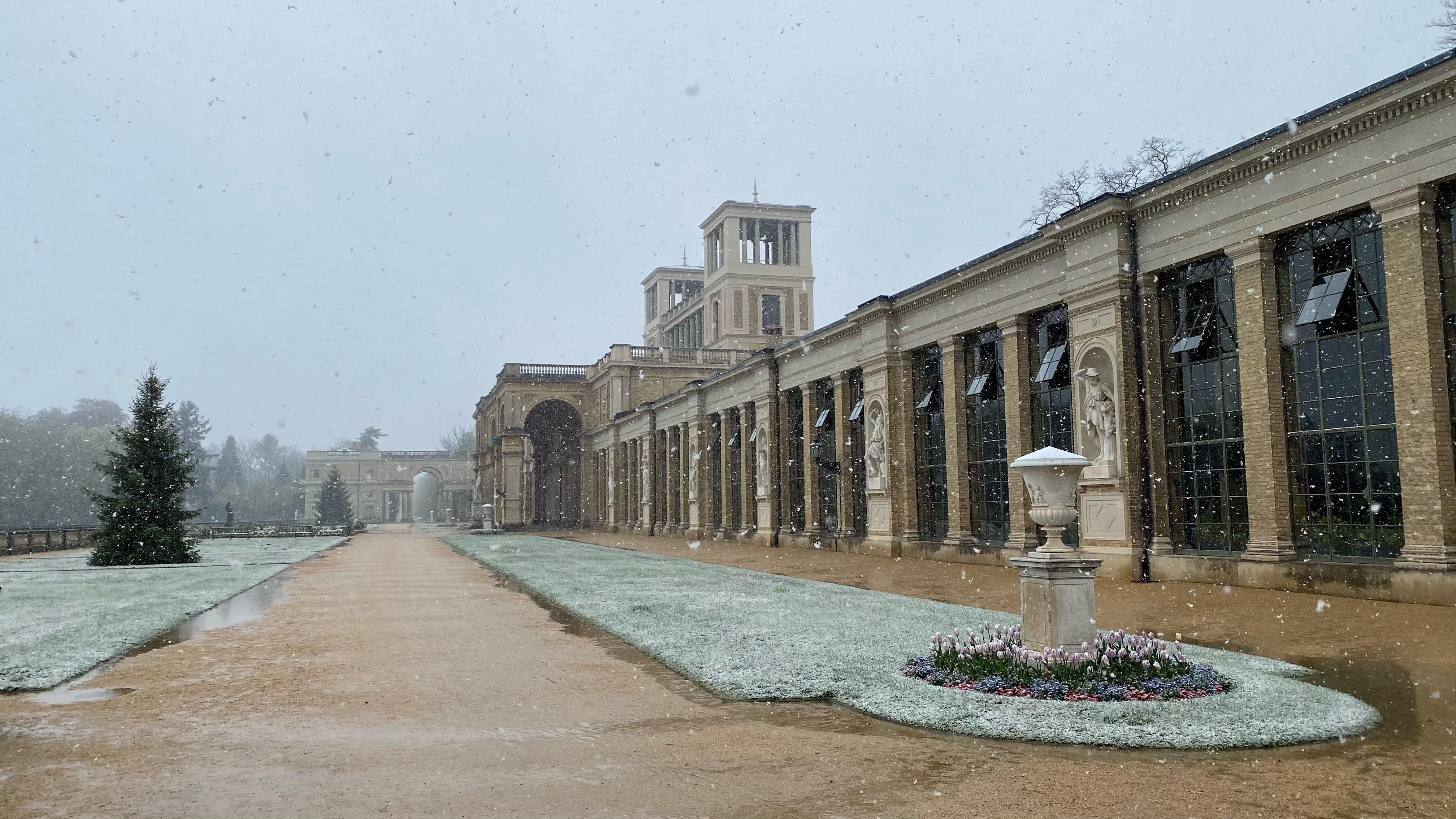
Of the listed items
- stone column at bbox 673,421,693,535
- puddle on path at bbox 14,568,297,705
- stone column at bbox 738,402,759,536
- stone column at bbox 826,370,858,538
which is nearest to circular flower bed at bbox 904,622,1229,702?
puddle on path at bbox 14,568,297,705

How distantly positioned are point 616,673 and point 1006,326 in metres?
17.6

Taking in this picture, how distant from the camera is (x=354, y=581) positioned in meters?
24.0

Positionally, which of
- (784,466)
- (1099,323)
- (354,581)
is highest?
(1099,323)

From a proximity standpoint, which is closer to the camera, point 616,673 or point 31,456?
point 616,673

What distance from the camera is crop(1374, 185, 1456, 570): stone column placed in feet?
45.9

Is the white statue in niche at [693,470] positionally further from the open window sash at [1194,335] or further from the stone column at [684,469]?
the open window sash at [1194,335]

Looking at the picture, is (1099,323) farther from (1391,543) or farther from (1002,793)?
(1002,793)

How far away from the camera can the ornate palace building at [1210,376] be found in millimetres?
14547

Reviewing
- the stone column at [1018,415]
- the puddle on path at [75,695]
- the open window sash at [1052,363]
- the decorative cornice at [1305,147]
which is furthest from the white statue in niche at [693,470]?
the puddle on path at [75,695]

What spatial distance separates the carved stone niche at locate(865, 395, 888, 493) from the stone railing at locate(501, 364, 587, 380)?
2237 inches

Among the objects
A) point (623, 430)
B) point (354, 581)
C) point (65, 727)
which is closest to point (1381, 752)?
point (65, 727)

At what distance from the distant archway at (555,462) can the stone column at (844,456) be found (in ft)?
200

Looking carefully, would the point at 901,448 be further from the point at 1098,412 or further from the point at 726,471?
the point at 726,471

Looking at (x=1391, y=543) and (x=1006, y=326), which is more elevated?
(x=1006, y=326)
